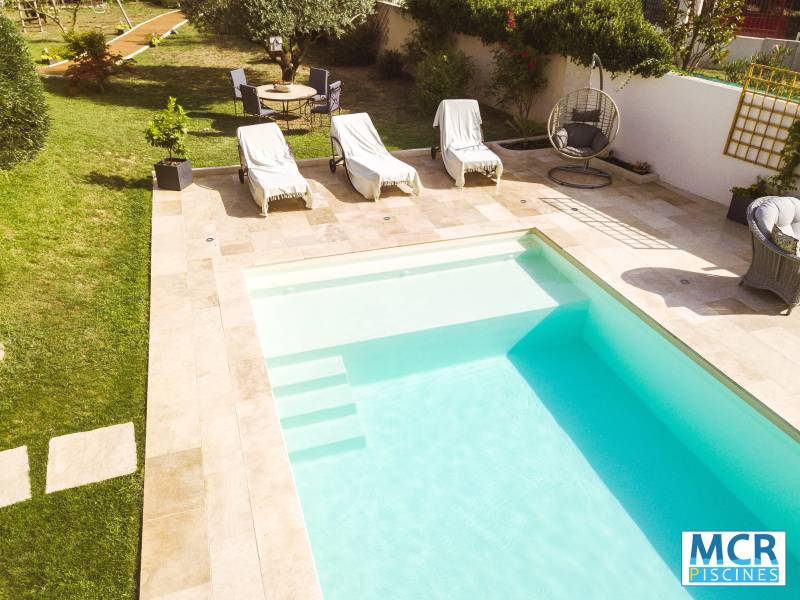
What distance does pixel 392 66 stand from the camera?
18.5 m

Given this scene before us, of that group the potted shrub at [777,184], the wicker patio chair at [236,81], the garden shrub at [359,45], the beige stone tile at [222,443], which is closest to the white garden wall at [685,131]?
the potted shrub at [777,184]

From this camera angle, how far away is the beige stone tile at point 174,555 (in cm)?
415

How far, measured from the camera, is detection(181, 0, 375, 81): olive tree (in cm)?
1328

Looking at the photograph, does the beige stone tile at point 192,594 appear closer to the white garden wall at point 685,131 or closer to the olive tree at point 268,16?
the white garden wall at point 685,131

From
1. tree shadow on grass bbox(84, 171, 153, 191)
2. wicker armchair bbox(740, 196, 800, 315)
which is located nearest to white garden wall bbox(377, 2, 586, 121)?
wicker armchair bbox(740, 196, 800, 315)

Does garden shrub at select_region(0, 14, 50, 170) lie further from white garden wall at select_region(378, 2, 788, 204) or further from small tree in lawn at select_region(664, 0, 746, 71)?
small tree in lawn at select_region(664, 0, 746, 71)

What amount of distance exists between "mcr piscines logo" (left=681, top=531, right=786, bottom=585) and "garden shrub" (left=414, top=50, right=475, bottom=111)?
12.4m

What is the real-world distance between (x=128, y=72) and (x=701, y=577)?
61.8 ft

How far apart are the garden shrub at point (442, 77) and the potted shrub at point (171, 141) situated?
22.7 ft

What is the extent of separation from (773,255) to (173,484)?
725 cm

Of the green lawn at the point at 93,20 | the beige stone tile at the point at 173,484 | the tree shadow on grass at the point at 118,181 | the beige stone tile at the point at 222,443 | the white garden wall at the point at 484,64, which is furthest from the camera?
the green lawn at the point at 93,20

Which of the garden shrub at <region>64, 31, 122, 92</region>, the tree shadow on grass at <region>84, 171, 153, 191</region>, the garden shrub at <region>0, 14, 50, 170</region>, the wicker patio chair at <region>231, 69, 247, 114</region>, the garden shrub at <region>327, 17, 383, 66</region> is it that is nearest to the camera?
the garden shrub at <region>0, 14, 50, 170</region>

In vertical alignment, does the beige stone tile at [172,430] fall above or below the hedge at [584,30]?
below

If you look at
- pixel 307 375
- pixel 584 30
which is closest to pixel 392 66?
pixel 584 30
